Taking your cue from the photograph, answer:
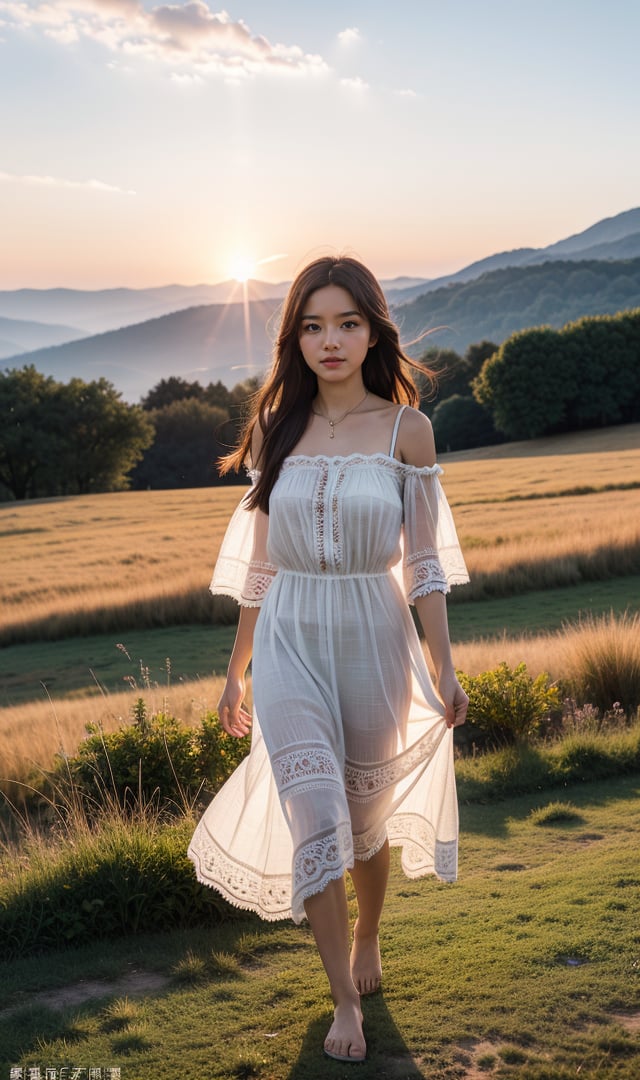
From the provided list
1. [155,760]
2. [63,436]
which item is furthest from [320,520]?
[63,436]

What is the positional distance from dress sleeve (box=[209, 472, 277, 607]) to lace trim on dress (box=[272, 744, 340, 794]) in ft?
2.98

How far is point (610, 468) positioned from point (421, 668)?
43706mm

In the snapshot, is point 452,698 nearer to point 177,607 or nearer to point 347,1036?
point 347,1036

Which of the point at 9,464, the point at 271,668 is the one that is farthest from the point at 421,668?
the point at 9,464

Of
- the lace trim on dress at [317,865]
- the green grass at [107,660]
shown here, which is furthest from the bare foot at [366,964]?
the green grass at [107,660]

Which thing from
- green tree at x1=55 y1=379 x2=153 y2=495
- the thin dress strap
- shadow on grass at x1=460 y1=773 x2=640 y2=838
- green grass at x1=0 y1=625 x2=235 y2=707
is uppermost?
green tree at x1=55 y1=379 x2=153 y2=495

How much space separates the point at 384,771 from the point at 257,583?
3.20 ft

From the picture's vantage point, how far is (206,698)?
910cm

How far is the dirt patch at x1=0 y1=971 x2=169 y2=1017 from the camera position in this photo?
4.23m

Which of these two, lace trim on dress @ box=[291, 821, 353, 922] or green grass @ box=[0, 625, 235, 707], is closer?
lace trim on dress @ box=[291, 821, 353, 922]

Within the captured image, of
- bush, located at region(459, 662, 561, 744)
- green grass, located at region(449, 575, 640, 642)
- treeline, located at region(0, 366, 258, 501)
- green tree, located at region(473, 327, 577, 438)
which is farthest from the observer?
green tree, located at region(473, 327, 577, 438)

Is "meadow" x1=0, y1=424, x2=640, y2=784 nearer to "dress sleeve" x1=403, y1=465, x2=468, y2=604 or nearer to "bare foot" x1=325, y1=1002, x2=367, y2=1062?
"dress sleeve" x1=403, y1=465, x2=468, y2=604

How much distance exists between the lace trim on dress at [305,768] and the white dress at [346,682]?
11mm

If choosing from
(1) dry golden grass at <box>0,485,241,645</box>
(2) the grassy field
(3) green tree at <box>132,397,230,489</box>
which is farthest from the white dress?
(3) green tree at <box>132,397,230,489</box>
